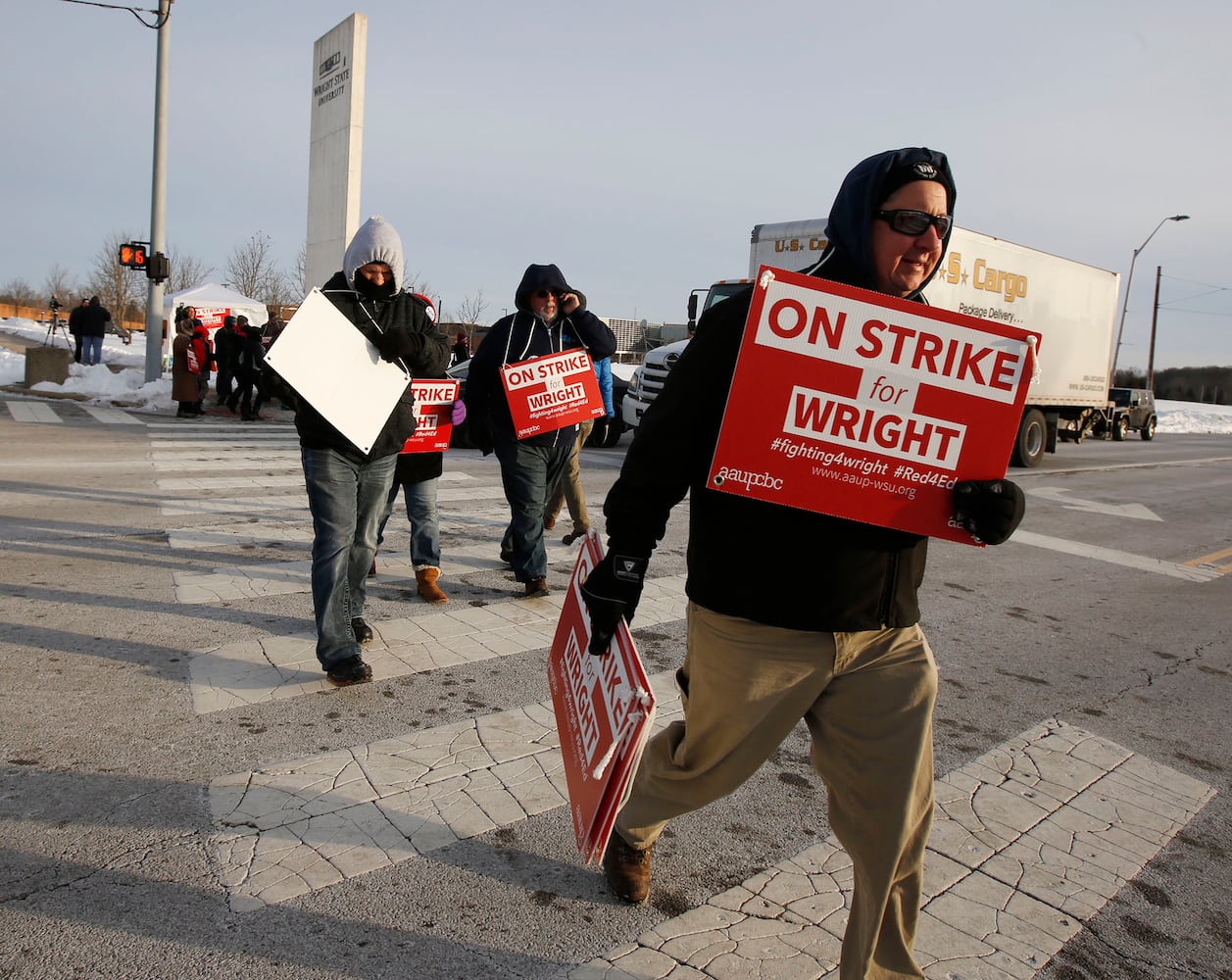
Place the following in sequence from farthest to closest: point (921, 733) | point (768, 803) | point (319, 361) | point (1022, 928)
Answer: point (319, 361)
point (768, 803)
point (1022, 928)
point (921, 733)

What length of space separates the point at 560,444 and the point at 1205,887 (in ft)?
13.2

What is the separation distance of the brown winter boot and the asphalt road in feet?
0.25

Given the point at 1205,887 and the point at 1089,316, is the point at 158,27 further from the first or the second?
the point at 1205,887

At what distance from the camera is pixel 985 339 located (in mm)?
2127

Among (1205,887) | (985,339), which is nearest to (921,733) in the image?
(985,339)

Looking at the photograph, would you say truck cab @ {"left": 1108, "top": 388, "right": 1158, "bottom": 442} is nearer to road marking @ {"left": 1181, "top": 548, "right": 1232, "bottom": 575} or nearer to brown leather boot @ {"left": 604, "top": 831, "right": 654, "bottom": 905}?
road marking @ {"left": 1181, "top": 548, "right": 1232, "bottom": 575}

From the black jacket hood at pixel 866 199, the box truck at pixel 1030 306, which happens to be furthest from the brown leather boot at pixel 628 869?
the box truck at pixel 1030 306

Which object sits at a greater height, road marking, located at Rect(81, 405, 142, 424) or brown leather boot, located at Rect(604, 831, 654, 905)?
brown leather boot, located at Rect(604, 831, 654, 905)

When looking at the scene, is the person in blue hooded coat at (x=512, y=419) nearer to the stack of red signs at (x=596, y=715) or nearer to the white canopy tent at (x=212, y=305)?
the stack of red signs at (x=596, y=715)

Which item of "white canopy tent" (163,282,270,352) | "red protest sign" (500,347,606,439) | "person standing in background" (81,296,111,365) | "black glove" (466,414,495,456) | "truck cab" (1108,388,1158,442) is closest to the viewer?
"red protest sign" (500,347,606,439)

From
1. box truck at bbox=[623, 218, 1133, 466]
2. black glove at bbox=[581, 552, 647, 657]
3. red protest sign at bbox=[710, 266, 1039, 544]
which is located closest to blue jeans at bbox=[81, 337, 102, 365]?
box truck at bbox=[623, 218, 1133, 466]

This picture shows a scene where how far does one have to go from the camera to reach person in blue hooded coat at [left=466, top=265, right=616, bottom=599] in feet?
18.5

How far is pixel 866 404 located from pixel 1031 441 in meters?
16.9

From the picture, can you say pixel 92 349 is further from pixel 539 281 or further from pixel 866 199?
pixel 866 199
